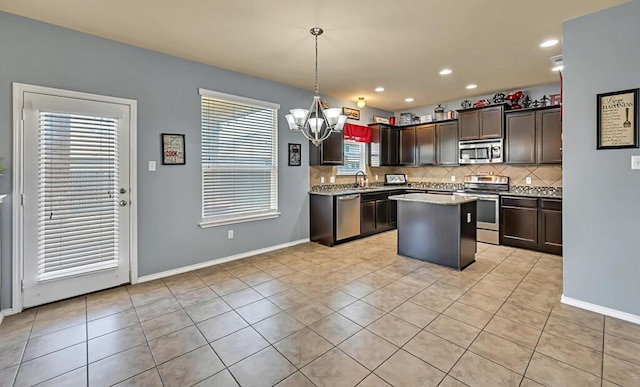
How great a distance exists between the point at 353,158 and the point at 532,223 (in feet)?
11.1

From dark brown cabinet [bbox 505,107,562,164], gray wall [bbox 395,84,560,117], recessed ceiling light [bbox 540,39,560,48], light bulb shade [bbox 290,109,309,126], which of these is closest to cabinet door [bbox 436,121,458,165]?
gray wall [bbox 395,84,560,117]

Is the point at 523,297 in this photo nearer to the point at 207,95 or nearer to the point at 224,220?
the point at 224,220

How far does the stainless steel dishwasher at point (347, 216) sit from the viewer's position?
4.91 metres

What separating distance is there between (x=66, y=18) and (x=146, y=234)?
2.25 m

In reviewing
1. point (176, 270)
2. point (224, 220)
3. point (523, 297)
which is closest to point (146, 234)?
point (176, 270)

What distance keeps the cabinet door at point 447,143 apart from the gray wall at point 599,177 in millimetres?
3150

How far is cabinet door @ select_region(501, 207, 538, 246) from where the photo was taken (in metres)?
4.57

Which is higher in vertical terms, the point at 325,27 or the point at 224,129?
the point at 325,27

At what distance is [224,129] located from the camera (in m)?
4.10

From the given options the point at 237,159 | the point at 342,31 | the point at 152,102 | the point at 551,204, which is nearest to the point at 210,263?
the point at 237,159

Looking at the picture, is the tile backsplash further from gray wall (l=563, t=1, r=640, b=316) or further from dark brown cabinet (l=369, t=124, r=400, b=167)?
gray wall (l=563, t=1, r=640, b=316)

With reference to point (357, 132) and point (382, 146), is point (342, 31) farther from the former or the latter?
point (382, 146)

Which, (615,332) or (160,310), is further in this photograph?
(160,310)

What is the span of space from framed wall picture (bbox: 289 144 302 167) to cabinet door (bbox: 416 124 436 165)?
9.58 feet
